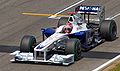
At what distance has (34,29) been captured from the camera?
27891 mm

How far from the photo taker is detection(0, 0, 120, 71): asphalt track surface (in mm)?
20633

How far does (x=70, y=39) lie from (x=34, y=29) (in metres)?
6.79

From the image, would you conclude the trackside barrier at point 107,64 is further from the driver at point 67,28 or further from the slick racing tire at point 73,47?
the driver at point 67,28

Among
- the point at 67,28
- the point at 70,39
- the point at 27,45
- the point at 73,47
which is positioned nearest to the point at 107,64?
the point at 73,47

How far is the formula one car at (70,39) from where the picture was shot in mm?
20750

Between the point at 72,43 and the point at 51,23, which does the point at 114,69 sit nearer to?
the point at 72,43

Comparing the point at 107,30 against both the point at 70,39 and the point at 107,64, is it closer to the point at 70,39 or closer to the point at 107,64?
the point at 70,39

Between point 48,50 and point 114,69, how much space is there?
9.49 feet

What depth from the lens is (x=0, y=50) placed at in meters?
23.6

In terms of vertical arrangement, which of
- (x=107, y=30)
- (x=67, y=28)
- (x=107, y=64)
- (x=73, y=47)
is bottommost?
(x=107, y=64)

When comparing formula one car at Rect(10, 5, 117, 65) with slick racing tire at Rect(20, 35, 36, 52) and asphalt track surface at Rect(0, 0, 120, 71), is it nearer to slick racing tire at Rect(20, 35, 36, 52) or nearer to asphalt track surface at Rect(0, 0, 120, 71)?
slick racing tire at Rect(20, 35, 36, 52)

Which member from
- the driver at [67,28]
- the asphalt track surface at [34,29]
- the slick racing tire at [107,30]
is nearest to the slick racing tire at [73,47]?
the asphalt track surface at [34,29]

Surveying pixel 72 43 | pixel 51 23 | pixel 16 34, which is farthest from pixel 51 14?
pixel 72 43

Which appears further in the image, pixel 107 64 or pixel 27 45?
pixel 27 45
